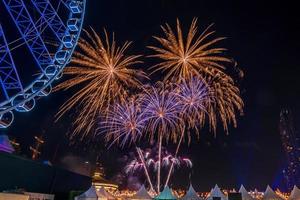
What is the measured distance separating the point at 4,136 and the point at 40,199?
780 cm

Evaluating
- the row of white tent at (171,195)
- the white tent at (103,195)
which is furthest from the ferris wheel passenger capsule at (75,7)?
the white tent at (103,195)

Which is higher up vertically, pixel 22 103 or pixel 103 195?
pixel 22 103

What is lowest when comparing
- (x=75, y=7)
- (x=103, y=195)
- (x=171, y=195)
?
(x=103, y=195)

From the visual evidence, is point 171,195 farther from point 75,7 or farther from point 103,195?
point 75,7

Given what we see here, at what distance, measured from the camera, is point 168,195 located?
95.6ft

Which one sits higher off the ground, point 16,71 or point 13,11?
point 13,11

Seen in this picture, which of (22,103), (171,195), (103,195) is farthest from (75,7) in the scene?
(103,195)

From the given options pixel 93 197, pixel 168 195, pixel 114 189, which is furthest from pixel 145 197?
pixel 114 189

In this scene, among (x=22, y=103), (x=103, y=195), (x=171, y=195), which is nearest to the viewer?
(x=22, y=103)

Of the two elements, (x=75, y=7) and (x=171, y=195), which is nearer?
(x=75, y=7)

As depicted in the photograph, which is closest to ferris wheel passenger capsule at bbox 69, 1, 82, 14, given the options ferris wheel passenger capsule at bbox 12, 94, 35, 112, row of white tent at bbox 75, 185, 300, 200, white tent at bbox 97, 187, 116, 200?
ferris wheel passenger capsule at bbox 12, 94, 35, 112

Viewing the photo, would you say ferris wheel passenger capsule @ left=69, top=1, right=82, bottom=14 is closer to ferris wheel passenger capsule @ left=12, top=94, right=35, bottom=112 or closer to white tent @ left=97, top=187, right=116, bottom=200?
ferris wheel passenger capsule @ left=12, top=94, right=35, bottom=112

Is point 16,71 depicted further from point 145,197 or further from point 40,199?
point 145,197

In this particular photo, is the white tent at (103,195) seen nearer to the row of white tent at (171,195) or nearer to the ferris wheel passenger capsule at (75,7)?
the row of white tent at (171,195)
